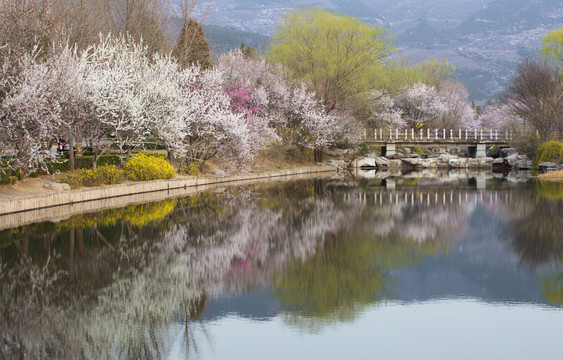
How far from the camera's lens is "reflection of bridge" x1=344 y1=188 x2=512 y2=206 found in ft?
92.8

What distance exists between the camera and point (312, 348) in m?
8.26

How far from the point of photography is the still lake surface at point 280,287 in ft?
27.4

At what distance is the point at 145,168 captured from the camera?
3077 centimetres

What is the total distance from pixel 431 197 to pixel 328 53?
78.0 ft

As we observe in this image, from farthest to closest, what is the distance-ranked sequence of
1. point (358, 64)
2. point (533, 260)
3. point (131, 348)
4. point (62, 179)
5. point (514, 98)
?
1. point (514, 98)
2. point (358, 64)
3. point (62, 179)
4. point (533, 260)
5. point (131, 348)

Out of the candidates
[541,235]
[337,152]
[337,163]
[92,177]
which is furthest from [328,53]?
[541,235]

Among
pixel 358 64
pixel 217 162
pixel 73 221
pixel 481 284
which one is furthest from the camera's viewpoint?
pixel 358 64

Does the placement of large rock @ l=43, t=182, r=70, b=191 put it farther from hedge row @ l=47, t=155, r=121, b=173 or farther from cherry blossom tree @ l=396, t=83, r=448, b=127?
cherry blossom tree @ l=396, t=83, r=448, b=127

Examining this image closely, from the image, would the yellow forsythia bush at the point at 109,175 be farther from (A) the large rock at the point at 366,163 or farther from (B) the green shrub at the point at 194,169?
(A) the large rock at the point at 366,163

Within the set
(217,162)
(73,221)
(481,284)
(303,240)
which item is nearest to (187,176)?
(217,162)

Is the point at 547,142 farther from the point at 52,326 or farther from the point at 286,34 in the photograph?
the point at 52,326

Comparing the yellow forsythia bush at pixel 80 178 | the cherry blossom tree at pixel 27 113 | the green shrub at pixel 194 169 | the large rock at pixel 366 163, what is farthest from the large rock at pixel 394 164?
the cherry blossom tree at pixel 27 113

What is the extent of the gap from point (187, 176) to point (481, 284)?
24745 mm

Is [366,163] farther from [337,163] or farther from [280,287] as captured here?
[280,287]
